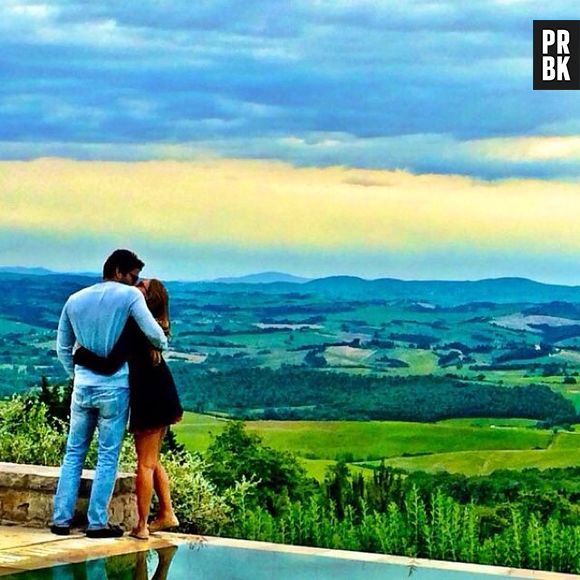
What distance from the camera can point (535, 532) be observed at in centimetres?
829

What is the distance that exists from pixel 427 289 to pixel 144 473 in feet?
35.5

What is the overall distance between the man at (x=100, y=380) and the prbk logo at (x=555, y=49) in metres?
8.38

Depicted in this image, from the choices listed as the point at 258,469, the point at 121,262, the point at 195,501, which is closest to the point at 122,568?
the point at 121,262

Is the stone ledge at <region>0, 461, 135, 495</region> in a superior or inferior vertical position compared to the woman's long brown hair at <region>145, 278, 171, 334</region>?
inferior

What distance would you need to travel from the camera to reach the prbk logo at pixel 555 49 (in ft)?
49.2

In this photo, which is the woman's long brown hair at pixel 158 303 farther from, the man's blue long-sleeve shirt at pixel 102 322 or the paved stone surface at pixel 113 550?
the paved stone surface at pixel 113 550

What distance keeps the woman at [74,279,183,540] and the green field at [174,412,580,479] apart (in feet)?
21.4

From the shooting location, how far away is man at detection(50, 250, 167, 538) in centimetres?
771

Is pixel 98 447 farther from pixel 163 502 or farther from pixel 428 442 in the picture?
pixel 428 442

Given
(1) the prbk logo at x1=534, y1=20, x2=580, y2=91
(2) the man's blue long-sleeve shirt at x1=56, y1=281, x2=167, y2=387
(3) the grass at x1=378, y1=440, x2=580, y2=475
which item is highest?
(1) the prbk logo at x1=534, y1=20, x2=580, y2=91

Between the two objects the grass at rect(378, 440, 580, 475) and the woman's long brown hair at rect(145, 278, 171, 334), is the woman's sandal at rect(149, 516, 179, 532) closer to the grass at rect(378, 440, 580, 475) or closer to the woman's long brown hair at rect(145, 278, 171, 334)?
the woman's long brown hair at rect(145, 278, 171, 334)

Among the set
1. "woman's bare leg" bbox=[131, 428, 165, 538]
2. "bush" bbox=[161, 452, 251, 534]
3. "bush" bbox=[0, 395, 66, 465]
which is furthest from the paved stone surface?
"bush" bbox=[0, 395, 66, 465]

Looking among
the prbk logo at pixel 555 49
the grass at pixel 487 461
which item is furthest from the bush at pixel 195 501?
the prbk logo at pixel 555 49

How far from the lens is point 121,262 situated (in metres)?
7.79
